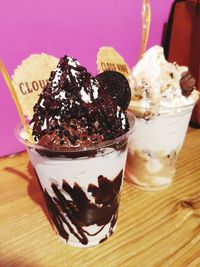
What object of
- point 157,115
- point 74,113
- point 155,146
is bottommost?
point 155,146

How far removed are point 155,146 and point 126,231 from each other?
337mm

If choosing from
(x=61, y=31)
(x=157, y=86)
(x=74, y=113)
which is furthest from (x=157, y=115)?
(x=61, y=31)

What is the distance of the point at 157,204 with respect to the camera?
116 cm

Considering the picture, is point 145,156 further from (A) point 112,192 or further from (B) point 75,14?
(B) point 75,14

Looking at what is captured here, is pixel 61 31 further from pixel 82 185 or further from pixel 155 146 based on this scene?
pixel 82 185

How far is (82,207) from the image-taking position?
35.2 inches

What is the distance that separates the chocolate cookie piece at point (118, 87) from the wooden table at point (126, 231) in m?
0.41

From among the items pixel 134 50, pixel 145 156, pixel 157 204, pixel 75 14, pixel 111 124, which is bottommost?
pixel 157 204

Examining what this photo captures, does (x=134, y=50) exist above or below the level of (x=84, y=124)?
below

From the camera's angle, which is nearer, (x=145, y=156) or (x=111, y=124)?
(x=111, y=124)

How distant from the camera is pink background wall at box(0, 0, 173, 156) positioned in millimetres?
1398

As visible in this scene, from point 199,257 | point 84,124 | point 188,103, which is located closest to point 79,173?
point 84,124

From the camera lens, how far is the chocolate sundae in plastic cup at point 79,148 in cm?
81

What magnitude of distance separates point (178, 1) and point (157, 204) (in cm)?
131
